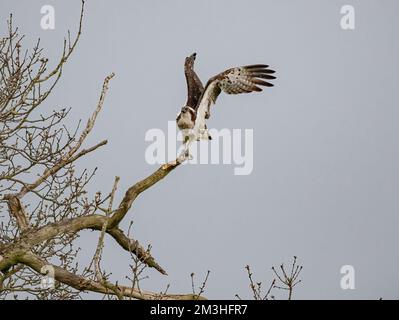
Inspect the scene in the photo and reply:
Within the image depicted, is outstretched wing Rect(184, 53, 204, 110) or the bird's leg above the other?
outstretched wing Rect(184, 53, 204, 110)

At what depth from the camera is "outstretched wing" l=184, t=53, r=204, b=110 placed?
1542 cm

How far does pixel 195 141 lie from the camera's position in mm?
14688

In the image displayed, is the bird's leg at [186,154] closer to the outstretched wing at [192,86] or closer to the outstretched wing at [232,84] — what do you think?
the outstretched wing at [232,84]

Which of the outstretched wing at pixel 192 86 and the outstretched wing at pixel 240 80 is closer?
the outstretched wing at pixel 240 80

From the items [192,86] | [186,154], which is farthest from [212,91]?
[186,154]

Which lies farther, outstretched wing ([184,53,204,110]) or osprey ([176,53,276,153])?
outstretched wing ([184,53,204,110])

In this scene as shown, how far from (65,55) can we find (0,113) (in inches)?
34.9

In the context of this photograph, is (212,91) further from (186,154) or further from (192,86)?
(186,154)

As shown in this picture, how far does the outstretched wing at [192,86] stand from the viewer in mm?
15422

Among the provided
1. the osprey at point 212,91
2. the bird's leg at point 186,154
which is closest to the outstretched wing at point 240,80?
the osprey at point 212,91

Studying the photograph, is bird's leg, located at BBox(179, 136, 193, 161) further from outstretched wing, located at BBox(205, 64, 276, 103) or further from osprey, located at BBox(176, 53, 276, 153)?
outstretched wing, located at BBox(205, 64, 276, 103)

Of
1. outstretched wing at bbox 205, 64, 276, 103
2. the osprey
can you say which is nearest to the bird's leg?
the osprey
